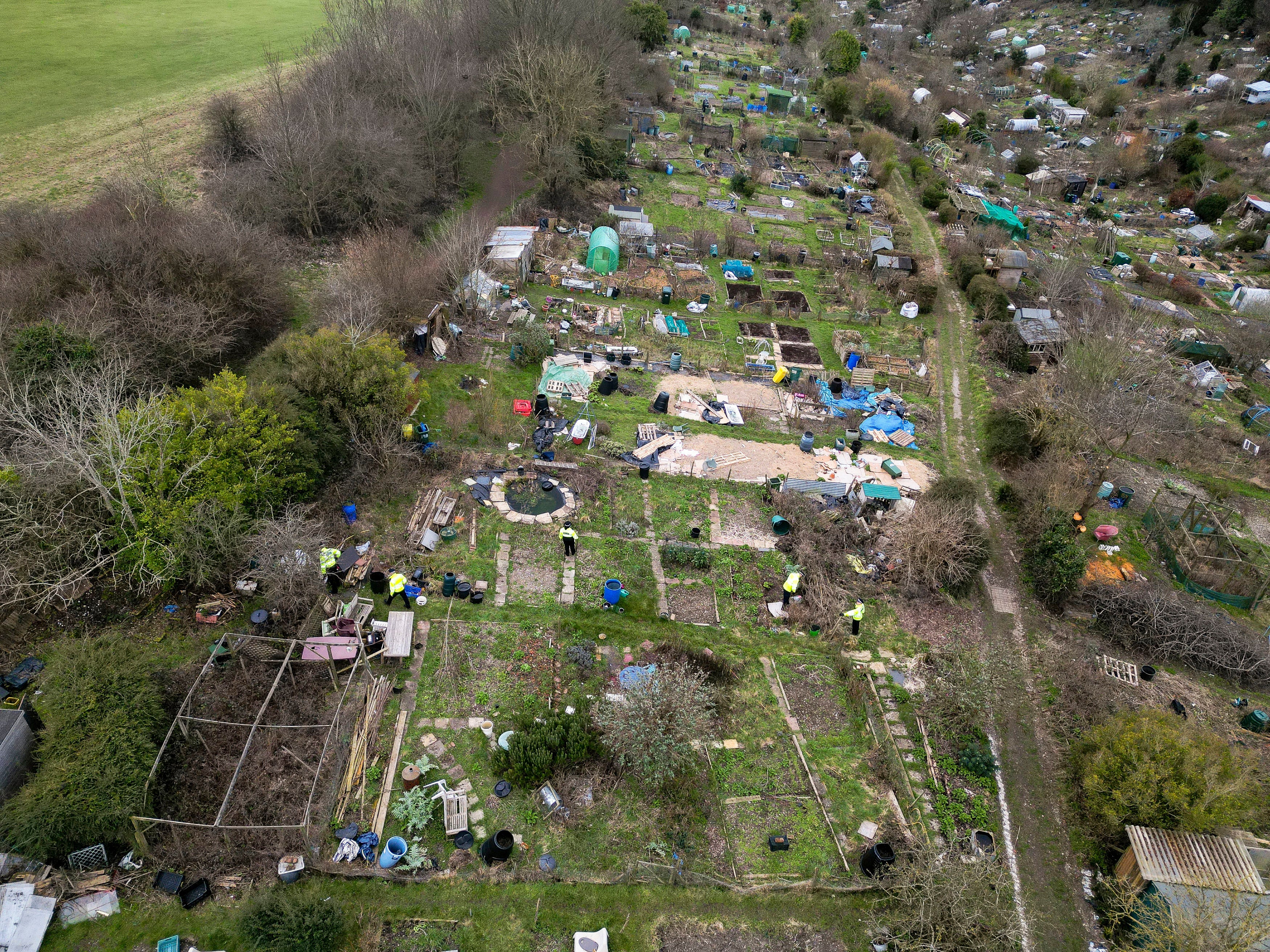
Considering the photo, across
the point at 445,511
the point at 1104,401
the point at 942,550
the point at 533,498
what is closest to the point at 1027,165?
the point at 1104,401

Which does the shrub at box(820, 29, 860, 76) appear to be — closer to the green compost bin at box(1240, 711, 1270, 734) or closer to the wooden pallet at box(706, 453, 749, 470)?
the wooden pallet at box(706, 453, 749, 470)

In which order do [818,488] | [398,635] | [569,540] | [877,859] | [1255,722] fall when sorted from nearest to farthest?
[877,859]
[398,635]
[1255,722]
[569,540]
[818,488]

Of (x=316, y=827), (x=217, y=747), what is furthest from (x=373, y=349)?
(x=316, y=827)

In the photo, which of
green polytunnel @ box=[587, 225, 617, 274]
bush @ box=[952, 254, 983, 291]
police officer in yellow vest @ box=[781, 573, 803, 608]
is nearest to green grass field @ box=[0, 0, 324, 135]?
green polytunnel @ box=[587, 225, 617, 274]

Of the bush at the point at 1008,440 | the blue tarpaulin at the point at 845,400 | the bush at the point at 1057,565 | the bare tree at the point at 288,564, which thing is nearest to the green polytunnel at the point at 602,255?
the blue tarpaulin at the point at 845,400

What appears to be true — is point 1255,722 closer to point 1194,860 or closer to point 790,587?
point 1194,860

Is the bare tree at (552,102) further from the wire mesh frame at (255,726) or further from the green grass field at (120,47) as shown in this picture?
the wire mesh frame at (255,726)
